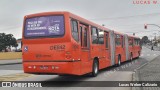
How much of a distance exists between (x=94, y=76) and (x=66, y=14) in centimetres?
464

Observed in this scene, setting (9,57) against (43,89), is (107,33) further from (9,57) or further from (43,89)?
(9,57)

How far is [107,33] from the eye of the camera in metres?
20.4

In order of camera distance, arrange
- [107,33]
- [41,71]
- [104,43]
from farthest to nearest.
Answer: [107,33], [104,43], [41,71]

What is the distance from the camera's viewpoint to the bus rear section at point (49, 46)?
12.5 meters

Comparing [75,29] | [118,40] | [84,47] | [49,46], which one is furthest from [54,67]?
[118,40]

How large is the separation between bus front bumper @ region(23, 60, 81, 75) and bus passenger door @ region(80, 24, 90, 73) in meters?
0.82

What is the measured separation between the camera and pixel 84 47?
573 inches

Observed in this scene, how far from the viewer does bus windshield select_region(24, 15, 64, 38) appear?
1289cm

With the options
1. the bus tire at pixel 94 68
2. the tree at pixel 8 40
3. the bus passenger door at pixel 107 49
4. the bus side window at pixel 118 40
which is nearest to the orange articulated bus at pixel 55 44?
the bus tire at pixel 94 68

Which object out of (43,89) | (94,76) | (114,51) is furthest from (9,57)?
(43,89)

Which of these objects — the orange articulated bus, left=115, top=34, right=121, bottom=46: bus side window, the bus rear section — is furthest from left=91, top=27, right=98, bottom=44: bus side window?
left=115, top=34, right=121, bottom=46: bus side window

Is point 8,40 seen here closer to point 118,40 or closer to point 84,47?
point 118,40

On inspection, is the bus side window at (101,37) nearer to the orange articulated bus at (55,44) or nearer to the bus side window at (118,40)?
the orange articulated bus at (55,44)

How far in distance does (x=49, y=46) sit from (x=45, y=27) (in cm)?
88
